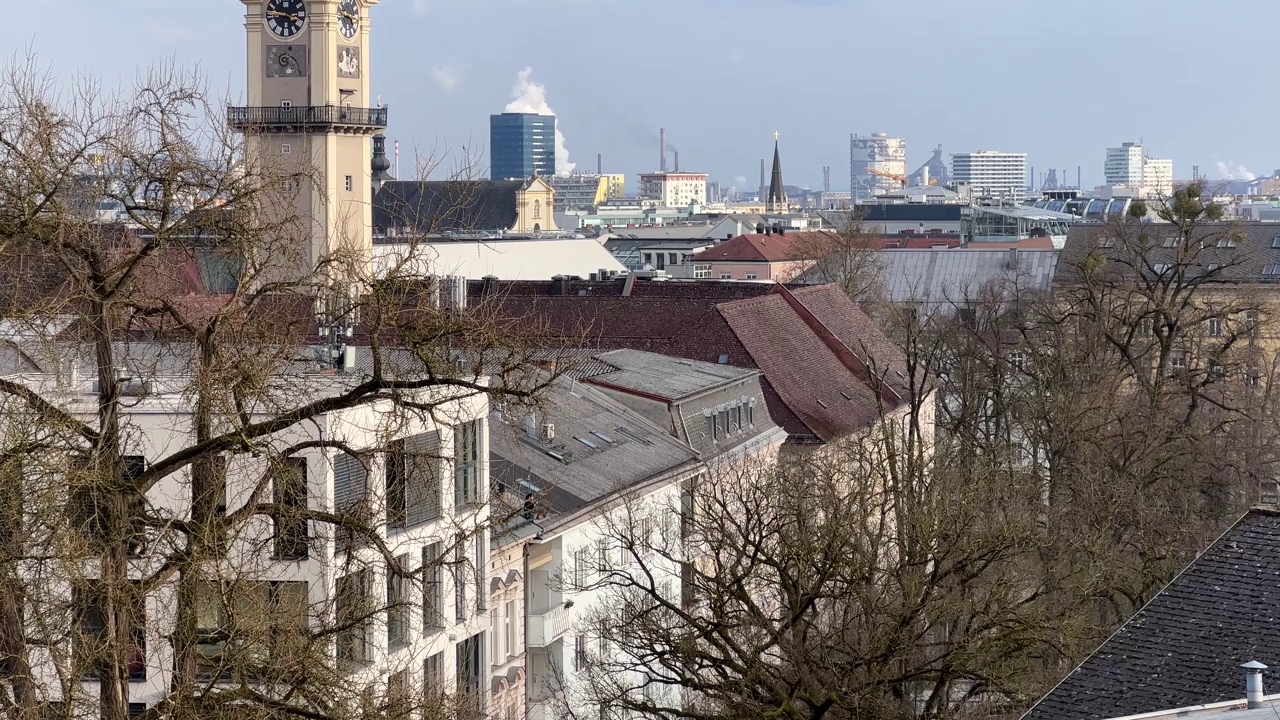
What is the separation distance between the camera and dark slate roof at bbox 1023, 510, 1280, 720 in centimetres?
1772

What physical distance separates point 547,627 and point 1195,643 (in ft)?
67.5

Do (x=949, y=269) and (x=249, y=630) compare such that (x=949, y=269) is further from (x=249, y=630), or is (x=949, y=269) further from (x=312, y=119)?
(x=249, y=630)

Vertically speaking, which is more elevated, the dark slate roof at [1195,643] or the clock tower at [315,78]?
the clock tower at [315,78]

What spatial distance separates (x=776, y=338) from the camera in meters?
60.2

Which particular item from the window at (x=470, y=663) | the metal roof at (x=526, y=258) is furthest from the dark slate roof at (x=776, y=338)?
the metal roof at (x=526, y=258)

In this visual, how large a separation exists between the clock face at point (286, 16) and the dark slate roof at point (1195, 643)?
71.5 meters

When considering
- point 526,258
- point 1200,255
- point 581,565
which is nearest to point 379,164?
point 526,258

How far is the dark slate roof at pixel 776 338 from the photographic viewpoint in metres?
56.2

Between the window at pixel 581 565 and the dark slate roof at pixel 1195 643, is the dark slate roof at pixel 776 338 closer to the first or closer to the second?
the window at pixel 581 565

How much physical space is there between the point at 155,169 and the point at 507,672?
20.1 m

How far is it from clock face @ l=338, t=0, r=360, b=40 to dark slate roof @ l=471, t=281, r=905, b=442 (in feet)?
77.6

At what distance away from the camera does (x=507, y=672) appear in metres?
36.7

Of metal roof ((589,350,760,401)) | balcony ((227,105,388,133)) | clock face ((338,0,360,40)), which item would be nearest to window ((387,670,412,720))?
metal roof ((589,350,760,401))

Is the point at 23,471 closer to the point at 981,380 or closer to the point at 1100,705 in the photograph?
the point at 1100,705
